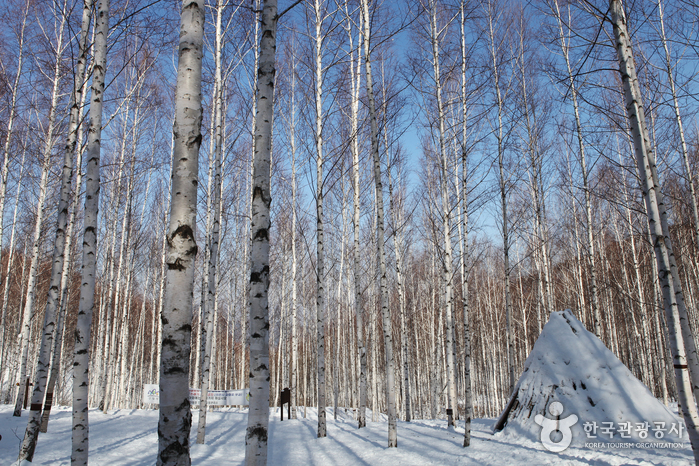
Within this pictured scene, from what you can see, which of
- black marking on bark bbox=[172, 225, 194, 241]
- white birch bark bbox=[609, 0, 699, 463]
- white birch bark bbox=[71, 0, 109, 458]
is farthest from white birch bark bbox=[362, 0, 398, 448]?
black marking on bark bbox=[172, 225, 194, 241]

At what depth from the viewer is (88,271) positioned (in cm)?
413

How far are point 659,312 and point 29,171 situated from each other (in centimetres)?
2002

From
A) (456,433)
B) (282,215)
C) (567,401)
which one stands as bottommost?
(456,433)

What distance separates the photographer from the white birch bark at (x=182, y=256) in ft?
7.18

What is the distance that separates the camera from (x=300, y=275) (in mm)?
19797

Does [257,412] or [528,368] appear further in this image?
[528,368]

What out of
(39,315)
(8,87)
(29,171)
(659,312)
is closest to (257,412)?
(8,87)

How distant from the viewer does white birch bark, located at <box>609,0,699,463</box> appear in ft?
11.9

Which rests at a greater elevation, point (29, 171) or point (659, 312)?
point (29, 171)

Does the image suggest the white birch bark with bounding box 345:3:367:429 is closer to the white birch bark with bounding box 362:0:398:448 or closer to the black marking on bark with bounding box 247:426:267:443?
the white birch bark with bounding box 362:0:398:448

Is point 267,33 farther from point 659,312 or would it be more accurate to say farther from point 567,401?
point 659,312

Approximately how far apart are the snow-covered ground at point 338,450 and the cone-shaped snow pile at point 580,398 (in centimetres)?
42

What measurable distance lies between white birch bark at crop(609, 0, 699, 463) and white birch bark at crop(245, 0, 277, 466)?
372 centimetres

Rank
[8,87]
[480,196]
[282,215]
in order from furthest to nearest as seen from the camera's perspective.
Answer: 1. [282,215]
2. [8,87]
3. [480,196]
